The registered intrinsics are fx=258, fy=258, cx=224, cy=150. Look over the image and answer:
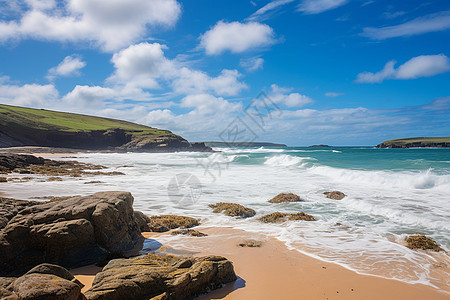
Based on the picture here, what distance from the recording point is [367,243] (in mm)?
7086

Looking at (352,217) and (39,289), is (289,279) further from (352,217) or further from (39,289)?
(352,217)

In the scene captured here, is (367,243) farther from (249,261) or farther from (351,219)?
(249,261)

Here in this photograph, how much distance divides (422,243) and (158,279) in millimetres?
6944

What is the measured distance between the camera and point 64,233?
16.9 feet

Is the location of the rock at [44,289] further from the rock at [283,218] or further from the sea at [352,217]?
the rock at [283,218]

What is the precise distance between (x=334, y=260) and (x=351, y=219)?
4.28 meters

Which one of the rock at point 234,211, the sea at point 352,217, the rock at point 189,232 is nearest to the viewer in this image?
the sea at point 352,217

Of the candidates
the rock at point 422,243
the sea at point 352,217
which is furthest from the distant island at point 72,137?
the rock at point 422,243

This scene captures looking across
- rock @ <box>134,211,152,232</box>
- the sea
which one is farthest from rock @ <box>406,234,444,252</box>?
rock @ <box>134,211,152,232</box>

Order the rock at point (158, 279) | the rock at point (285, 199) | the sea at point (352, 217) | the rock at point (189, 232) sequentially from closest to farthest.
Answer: the rock at point (158, 279) → the sea at point (352, 217) → the rock at point (189, 232) → the rock at point (285, 199)

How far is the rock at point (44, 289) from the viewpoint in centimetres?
283

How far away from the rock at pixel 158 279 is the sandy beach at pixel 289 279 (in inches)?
9.9

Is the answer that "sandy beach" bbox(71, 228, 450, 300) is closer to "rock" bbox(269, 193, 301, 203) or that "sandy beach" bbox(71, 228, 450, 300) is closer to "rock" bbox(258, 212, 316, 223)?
"rock" bbox(258, 212, 316, 223)

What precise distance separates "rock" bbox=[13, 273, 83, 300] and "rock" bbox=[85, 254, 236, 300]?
1.46 ft
